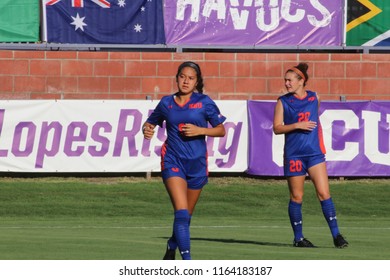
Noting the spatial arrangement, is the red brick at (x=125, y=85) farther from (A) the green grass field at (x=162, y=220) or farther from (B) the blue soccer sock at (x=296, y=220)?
(B) the blue soccer sock at (x=296, y=220)

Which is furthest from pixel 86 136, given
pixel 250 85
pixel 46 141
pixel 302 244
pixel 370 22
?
pixel 302 244

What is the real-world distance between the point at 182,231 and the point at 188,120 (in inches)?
40.3

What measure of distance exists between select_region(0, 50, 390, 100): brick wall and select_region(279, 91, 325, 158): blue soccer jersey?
10.9 metres

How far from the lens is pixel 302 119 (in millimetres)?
13617

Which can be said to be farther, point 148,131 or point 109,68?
point 109,68

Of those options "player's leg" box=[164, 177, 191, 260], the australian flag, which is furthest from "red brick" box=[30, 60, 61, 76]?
"player's leg" box=[164, 177, 191, 260]

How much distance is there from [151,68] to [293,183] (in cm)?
1111

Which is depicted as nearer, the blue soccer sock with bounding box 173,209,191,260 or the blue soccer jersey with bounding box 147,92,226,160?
the blue soccer sock with bounding box 173,209,191,260

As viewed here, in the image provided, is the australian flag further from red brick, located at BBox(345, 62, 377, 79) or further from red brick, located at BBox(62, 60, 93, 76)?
red brick, located at BBox(345, 62, 377, 79)

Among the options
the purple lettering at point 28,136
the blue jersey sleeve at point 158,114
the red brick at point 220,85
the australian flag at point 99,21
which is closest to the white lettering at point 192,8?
the australian flag at point 99,21

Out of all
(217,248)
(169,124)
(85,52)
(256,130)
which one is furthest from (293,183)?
(85,52)

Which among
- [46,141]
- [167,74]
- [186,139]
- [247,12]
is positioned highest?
[247,12]

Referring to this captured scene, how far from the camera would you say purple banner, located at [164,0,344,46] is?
983 inches

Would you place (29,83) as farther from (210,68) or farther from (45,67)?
(210,68)
